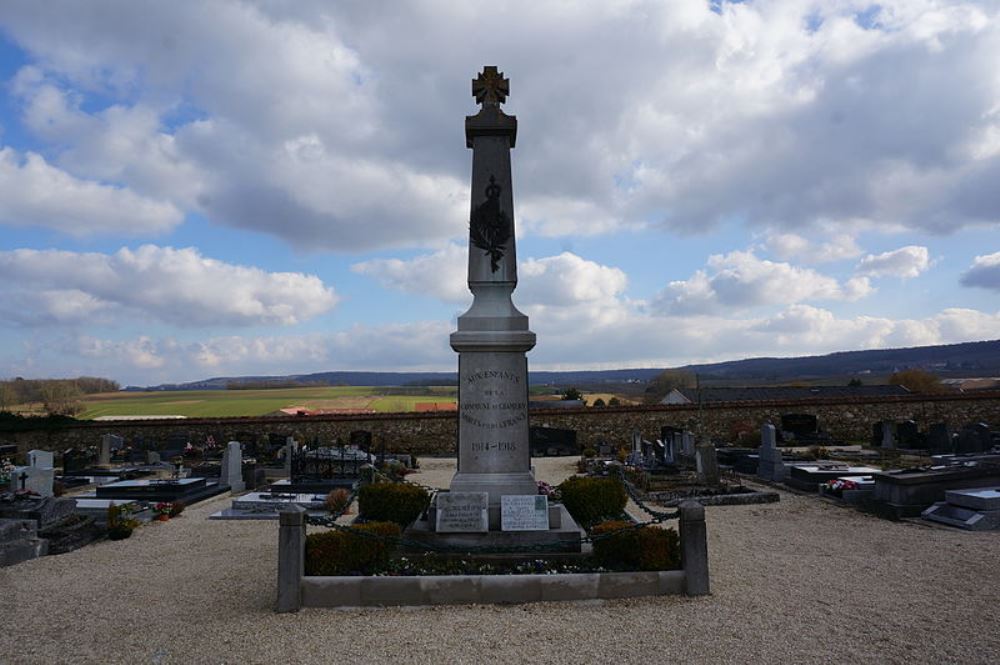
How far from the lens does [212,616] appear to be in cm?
634

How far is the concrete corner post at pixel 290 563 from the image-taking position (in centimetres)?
637

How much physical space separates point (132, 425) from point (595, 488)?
22.3 m

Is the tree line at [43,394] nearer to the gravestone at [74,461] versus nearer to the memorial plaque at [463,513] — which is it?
the gravestone at [74,461]

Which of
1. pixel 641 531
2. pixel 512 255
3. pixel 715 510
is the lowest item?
pixel 715 510

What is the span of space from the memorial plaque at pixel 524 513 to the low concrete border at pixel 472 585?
47.8 inches

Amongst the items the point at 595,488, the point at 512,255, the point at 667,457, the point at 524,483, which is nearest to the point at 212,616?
the point at 524,483

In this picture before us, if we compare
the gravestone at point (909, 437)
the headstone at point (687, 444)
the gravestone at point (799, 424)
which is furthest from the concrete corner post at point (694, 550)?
the gravestone at point (799, 424)

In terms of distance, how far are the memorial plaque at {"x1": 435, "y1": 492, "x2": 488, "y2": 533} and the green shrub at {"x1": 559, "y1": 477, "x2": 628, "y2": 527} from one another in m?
1.82

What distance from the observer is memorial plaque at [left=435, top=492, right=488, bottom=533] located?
7.80 m

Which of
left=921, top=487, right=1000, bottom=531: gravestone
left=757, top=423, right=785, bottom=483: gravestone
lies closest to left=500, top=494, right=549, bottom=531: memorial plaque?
left=921, top=487, right=1000, bottom=531: gravestone

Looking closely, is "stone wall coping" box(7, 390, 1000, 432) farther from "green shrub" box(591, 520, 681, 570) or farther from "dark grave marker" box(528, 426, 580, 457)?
"green shrub" box(591, 520, 681, 570)

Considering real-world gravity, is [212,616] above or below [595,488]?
below

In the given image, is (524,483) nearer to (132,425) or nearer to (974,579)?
(974,579)

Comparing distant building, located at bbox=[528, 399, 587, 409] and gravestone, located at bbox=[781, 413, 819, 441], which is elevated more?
distant building, located at bbox=[528, 399, 587, 409]
